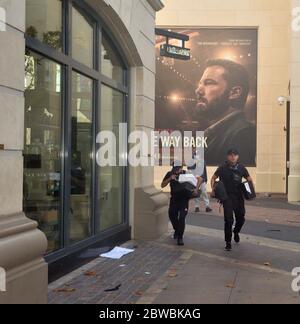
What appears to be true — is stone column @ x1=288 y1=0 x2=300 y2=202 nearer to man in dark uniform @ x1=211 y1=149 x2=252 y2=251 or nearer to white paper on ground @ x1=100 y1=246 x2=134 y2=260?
man in dark uniform @ x1=211 y1=149 x2=252 y2=251

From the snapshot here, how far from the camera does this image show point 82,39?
27.1 ft

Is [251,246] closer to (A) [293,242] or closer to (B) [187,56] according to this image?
(A) [293,242]

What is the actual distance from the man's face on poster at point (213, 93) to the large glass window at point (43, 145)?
16.9 meters

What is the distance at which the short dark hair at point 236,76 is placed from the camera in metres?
23.8

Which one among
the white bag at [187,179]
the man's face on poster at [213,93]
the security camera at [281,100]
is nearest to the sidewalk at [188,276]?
the white bag at [187,179]

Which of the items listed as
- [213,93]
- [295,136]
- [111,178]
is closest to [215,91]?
[213,93]

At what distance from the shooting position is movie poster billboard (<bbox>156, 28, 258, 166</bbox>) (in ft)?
78.0

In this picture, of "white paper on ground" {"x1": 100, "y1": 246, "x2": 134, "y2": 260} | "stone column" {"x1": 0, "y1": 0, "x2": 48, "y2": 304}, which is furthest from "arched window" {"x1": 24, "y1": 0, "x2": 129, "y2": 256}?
"stone column" {"x1": 0, "y1": 0, "x2": 48, "y2": 304}

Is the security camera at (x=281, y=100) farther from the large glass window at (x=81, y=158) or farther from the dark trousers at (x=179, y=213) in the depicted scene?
the large glass window at (x=81, y=158)

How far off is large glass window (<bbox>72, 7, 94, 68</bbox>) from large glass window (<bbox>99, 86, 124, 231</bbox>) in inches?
32.4

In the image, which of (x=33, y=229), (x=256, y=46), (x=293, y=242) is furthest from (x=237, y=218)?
(x=256, y=46)

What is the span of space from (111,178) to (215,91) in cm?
1506

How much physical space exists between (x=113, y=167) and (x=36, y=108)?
3030mm

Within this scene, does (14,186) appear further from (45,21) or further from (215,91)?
(215,91)
